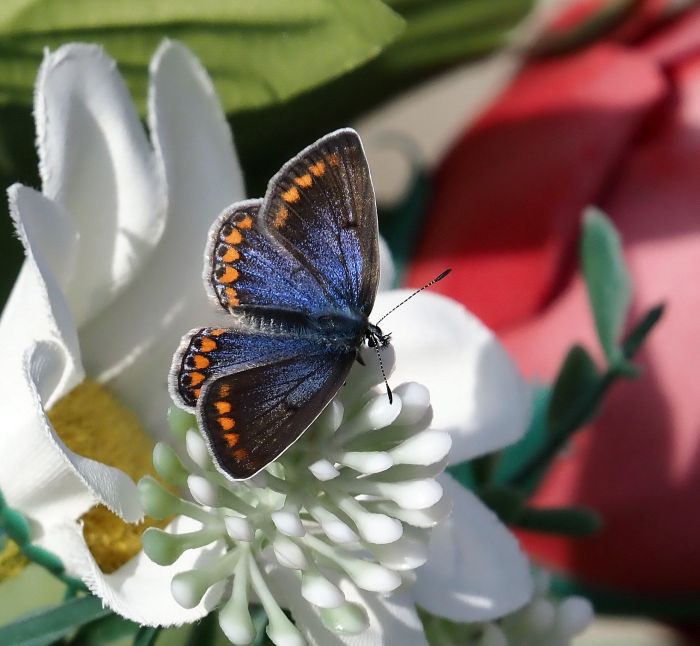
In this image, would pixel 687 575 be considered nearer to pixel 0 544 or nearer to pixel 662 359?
pixel 662 359

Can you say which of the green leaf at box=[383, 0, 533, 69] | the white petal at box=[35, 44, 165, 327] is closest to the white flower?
the white petal at box=[35, 44, 165, 327]

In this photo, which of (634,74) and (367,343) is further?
(634,74)

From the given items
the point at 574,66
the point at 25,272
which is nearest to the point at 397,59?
the point at 574,66

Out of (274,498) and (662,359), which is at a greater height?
(274,498)

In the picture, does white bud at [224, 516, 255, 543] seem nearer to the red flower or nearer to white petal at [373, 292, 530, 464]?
white petal at [373, 292, 530, 464]

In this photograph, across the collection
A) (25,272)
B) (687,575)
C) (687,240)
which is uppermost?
(25,272)

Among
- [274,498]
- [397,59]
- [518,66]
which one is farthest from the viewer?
[518,66]

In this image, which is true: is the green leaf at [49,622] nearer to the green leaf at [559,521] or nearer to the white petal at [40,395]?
the white petal at [40,395]
